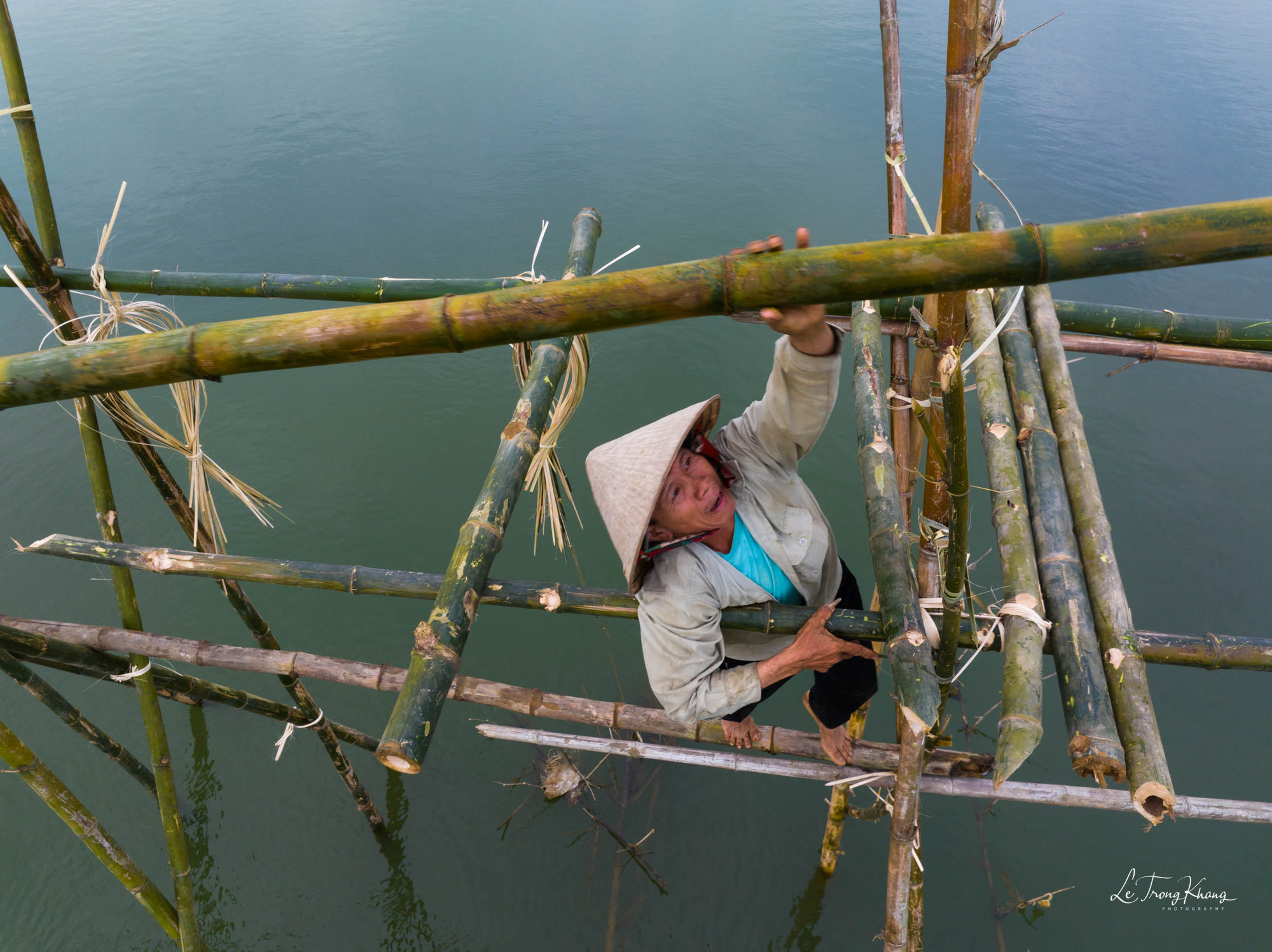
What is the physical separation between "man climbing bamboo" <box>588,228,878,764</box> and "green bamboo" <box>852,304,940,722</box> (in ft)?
0.62

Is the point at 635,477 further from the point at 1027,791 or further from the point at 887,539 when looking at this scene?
the point at 1027,791

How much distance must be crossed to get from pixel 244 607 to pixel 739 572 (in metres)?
2.55

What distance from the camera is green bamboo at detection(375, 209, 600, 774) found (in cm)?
139

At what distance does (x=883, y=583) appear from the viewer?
171 cm

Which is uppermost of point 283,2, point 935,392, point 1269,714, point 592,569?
point 283,2

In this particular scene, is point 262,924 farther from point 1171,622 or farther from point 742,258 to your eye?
point 1171,622

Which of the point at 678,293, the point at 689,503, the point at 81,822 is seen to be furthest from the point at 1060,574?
the point at 81,822

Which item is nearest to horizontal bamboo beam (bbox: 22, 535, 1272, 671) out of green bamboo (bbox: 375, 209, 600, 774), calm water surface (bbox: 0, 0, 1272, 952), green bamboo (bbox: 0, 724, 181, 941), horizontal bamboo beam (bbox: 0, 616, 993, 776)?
green bamboo (bbox: 375, 209, 600, 774)

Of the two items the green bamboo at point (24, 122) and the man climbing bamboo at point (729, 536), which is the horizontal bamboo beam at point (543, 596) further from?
the green bamboo at point (24, 122)

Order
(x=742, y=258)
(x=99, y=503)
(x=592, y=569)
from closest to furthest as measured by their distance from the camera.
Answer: (x=742, y=258) → (x=99, y=503) → (x=592, y=569)

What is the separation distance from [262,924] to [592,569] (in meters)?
2.71

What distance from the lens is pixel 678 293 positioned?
969 mm

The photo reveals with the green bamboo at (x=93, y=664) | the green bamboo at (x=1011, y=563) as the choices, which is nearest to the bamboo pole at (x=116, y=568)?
the green bamboo at (x=93, y=664)

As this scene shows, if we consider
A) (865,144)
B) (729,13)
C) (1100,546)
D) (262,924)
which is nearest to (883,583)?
(1100,546)
